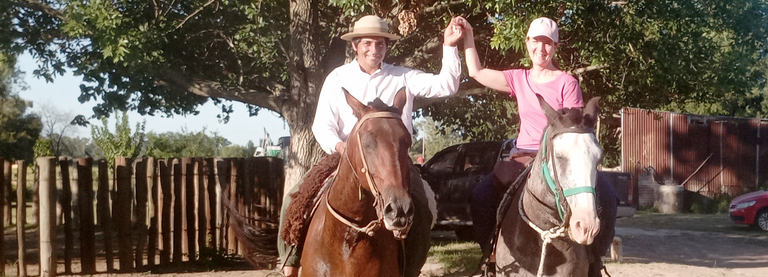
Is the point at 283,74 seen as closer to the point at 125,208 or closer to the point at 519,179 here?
the point at 125,208

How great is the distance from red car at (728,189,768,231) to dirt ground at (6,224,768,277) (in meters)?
1.25

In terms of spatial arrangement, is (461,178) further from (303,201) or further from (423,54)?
(303,201)

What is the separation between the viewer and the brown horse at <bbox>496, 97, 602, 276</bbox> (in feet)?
13.1

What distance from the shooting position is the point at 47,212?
393 inches

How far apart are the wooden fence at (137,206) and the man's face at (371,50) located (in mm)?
5301

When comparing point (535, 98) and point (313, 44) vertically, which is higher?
point (313, 44)

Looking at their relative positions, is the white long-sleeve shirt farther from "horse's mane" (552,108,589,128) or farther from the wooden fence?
the wooden fence

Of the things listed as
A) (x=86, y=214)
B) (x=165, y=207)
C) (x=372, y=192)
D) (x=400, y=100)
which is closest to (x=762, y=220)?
(x=165, y=207)

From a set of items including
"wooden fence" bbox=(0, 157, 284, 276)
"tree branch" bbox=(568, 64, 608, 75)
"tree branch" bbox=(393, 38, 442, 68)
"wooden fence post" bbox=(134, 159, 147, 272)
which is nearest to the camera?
"wooden fence" bbox=(0, 157, 284, 276)

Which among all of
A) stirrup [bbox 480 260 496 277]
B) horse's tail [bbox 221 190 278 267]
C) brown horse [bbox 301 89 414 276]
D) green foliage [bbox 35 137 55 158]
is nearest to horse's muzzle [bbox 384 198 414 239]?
brown horse [bbox 301 89 414 276]

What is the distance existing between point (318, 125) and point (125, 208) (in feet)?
21.8

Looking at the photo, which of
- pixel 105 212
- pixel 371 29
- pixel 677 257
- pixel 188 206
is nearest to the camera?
pixel 371 29

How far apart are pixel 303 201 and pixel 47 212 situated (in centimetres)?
644

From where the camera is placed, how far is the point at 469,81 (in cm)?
1402
